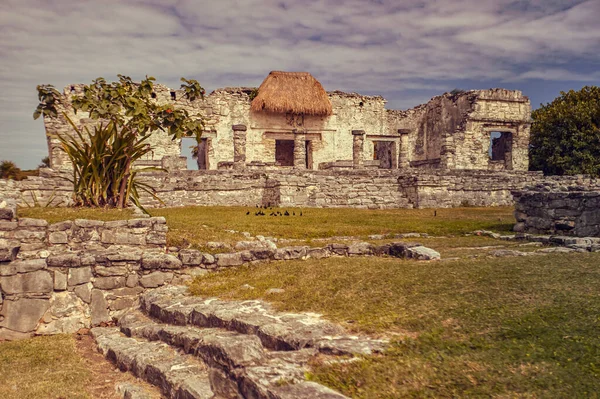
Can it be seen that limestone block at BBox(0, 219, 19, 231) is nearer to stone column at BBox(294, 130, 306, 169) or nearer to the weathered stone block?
the weathered stone block

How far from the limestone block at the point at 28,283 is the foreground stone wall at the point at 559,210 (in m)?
8.81

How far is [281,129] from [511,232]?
17.4m

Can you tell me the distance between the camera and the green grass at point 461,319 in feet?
9.06

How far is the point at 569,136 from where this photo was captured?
23750mm

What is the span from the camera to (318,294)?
15.7 feet

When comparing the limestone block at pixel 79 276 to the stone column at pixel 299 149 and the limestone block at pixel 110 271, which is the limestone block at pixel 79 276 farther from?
the stone column at pixel 299 149

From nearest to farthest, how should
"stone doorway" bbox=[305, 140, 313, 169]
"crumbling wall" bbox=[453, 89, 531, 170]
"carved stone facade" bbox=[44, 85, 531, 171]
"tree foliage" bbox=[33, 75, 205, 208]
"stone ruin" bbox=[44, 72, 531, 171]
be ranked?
"tree foliage" bbox=[33, 75, 205, 208]
"carved stone facade" bbox=[44, 85, 531, 171]
"stone ruin" bbox=[44, 72, 531, 171]
"crumbling wall" bbox=[453, 89, 531, 170]
"stone doorway" bbox=[305, 140, 313, 169]

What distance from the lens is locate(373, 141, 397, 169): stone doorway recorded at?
2709 cm

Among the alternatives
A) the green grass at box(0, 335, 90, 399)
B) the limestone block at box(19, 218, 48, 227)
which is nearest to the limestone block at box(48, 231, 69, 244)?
the limestone block at box(19, 218, 48, 227)

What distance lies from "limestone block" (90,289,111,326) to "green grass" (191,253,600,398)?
52.2 inches

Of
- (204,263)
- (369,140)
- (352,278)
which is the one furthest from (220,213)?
(369,140)

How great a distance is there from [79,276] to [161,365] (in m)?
2.76

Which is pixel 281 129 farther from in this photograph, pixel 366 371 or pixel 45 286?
pixel 366 371

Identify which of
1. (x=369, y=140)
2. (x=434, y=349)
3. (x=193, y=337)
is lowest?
(x=193, y=337)
